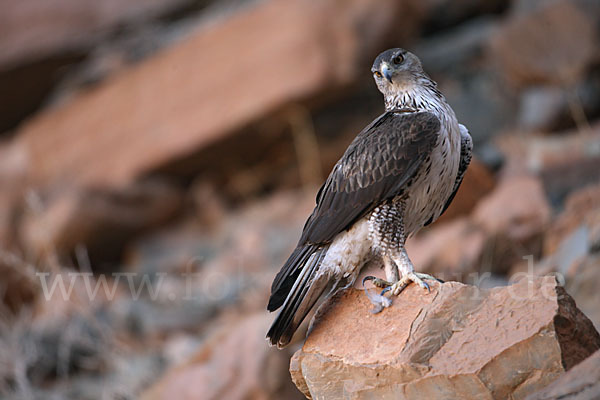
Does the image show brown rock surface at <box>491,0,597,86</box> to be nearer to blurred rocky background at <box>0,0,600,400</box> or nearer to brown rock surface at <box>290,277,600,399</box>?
blurred rocky background at <box>0,0,600,400</box>

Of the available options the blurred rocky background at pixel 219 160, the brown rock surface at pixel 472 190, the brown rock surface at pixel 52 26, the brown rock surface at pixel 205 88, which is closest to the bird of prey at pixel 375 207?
the blurred rocky background at pixel 219 160

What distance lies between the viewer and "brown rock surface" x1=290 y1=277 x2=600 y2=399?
314 cm

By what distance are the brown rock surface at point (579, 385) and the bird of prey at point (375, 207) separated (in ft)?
3.53

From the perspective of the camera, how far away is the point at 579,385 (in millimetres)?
2633

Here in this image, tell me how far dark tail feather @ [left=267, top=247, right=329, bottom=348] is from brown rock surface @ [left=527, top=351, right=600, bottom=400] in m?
1.36

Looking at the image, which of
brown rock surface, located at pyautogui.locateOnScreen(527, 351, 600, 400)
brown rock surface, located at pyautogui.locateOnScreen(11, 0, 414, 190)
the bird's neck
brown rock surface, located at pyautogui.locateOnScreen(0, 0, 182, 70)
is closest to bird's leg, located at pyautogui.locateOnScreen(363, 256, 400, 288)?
the bird's neck

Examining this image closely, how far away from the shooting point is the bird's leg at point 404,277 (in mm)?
3721

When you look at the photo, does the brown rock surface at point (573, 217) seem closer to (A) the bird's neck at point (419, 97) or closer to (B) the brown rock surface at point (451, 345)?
(A) the bird's neck at point (419, 97)

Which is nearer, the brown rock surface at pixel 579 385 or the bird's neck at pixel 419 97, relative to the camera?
the brown rock surface at pixel 579 385

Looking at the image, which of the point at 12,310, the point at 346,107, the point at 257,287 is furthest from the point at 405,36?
the point at 12,310

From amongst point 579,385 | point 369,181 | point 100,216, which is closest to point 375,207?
point 369,181

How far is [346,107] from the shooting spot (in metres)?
10.9

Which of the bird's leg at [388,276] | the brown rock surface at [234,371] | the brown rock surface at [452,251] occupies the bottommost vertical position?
the brown rock surface at [234,371]

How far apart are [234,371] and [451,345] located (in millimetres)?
2821
